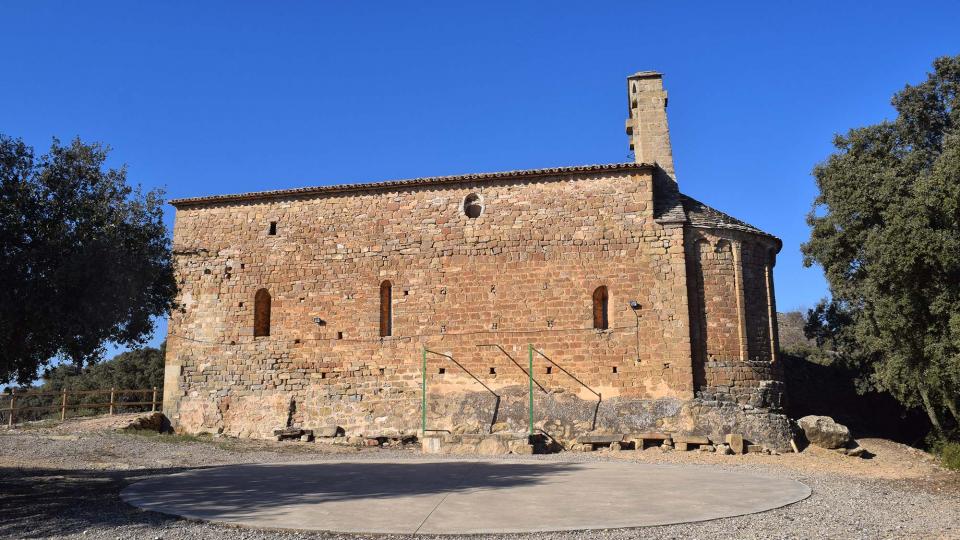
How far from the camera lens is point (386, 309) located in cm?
2073

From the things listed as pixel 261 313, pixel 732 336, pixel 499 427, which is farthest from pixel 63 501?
pixel 732 336

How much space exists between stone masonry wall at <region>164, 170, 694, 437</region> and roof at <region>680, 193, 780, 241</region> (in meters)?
0.75

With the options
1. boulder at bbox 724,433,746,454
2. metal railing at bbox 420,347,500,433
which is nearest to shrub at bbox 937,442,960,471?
boulder at bbox 724,433,746,454

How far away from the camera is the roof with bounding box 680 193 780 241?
1905cm

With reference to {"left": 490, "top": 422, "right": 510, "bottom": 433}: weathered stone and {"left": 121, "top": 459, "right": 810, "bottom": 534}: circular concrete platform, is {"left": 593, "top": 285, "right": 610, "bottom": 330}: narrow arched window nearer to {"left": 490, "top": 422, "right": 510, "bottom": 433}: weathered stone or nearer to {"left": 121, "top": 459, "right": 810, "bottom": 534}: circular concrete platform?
{"left": 490, "top": 422, "right": 510, "bottom": 433}: weathered stone

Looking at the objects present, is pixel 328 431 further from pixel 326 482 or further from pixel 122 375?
pixel 122 375

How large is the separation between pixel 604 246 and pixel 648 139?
12.4ft

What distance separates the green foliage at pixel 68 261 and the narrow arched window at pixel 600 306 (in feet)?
37.0

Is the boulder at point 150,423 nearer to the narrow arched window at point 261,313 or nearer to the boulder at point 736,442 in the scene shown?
the narrow arched window at point 261,313

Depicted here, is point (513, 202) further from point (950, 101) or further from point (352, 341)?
point (950, 101)

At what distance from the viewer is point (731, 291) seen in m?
18.8

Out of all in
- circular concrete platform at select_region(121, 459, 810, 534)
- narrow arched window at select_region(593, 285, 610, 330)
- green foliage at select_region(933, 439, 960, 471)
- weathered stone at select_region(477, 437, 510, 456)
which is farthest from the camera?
narrow arched window at select_region(593, 285, 610, 330)

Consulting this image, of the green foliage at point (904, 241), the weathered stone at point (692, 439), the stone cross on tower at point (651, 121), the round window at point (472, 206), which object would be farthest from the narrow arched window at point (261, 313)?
the green foliage at point (904, 241)

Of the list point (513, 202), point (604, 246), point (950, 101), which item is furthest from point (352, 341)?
point (950, 101)
